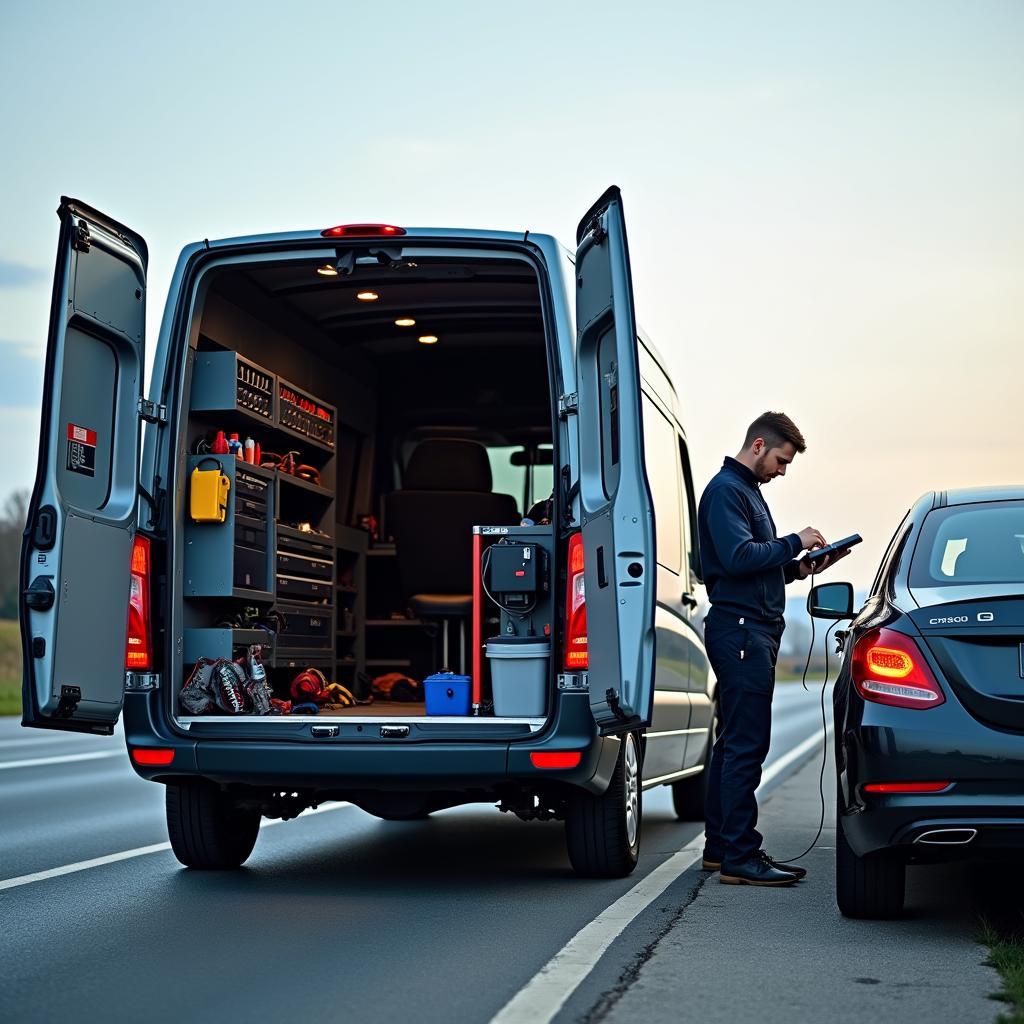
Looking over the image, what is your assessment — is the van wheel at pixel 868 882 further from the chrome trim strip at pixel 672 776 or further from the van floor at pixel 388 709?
the van floor at pixel 388 709

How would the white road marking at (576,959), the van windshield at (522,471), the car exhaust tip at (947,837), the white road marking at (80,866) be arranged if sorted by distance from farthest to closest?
the van windshield at (522,471) → the white road marking at (80,866) → the car exhaust tip at (947,837) → the white road marking at (576,959)

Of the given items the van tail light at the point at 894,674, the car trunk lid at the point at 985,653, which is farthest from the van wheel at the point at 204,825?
the car trunk lid at the point at 985,653

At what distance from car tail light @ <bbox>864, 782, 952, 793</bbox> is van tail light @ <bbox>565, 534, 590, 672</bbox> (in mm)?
1644

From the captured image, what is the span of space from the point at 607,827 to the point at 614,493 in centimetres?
170

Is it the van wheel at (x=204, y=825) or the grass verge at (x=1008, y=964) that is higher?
the van wheel at (x=204, y=825)

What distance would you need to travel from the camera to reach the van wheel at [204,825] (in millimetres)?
7754

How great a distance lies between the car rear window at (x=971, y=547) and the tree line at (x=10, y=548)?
2494 inches

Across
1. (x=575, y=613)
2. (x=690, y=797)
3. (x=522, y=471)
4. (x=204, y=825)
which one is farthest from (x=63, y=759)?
(x=575, y=613)

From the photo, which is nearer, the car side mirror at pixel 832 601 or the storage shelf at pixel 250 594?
the car side mirror at pixel 832 601

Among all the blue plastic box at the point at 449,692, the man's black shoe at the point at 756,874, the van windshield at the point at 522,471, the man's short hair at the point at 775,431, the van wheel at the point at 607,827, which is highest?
the van windshield at the point at 522,471

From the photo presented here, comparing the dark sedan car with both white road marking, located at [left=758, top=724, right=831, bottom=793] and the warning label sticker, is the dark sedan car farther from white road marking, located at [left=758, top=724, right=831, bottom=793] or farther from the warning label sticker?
white road marking, located at [left=758, top=724, right=831, bottom=793]

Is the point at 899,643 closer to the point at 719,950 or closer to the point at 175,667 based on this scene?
the point at 719,950

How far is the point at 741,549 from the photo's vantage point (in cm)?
736

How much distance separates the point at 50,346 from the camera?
6863 mm
